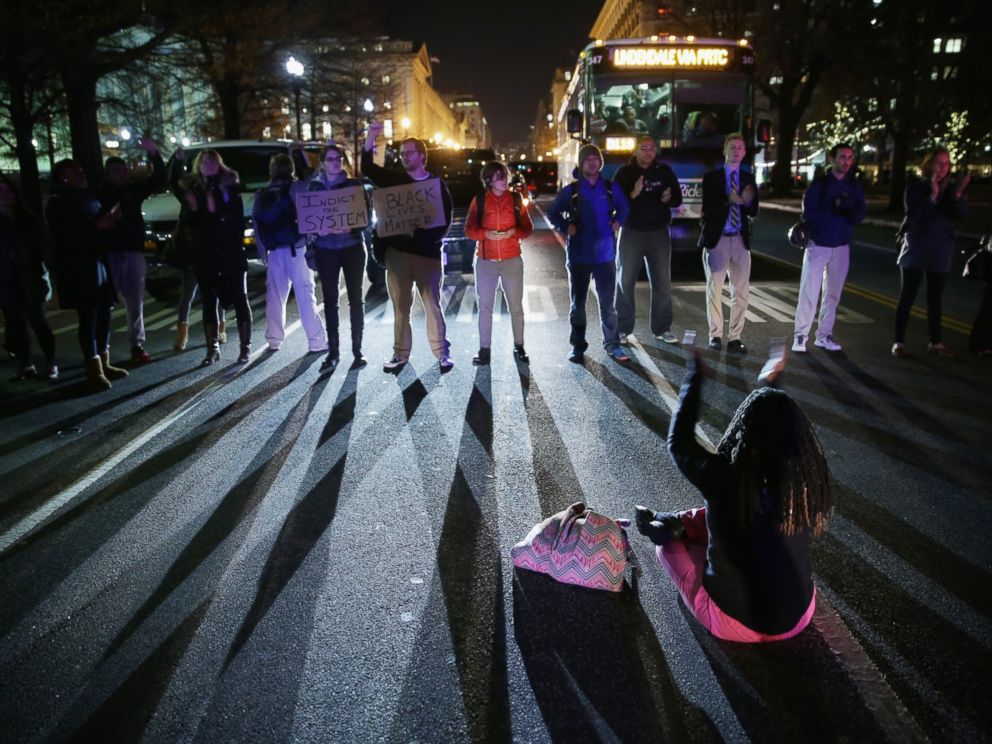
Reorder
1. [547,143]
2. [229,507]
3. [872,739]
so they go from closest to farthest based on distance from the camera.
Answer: [872,739]
[229,507]
[547,143]

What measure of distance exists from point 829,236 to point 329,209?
4898mm

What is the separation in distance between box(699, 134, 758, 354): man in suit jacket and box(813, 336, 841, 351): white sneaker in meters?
0.77

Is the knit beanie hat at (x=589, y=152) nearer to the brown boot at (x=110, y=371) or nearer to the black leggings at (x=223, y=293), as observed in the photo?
the black leggings at (x=223, y=293)

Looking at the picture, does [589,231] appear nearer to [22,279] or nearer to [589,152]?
[589,152]

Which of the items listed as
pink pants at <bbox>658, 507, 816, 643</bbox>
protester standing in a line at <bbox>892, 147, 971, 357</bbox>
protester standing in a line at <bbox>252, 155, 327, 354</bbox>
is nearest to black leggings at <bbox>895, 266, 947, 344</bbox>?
protester standing in a line at <bbox>892, 147, 971, 357</bbox>

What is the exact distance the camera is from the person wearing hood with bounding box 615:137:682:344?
25.5ft

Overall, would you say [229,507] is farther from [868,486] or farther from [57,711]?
[868,486]

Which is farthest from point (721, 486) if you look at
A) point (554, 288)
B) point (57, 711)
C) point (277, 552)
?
point (554, 288)

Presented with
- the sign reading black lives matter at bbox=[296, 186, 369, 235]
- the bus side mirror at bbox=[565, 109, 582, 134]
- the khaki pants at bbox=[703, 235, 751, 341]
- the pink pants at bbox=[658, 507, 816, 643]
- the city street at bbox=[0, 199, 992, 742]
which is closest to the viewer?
the city street at bbox=[0, 199, 992, 742]

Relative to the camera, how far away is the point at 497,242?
24.0 feet

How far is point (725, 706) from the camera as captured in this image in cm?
278

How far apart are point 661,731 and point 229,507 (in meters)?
2.82

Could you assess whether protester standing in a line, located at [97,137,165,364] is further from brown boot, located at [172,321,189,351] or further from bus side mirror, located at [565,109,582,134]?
bus side mirror, located at [565,109,582,134]

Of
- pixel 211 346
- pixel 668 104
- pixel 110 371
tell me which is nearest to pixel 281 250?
pixel 211 346
